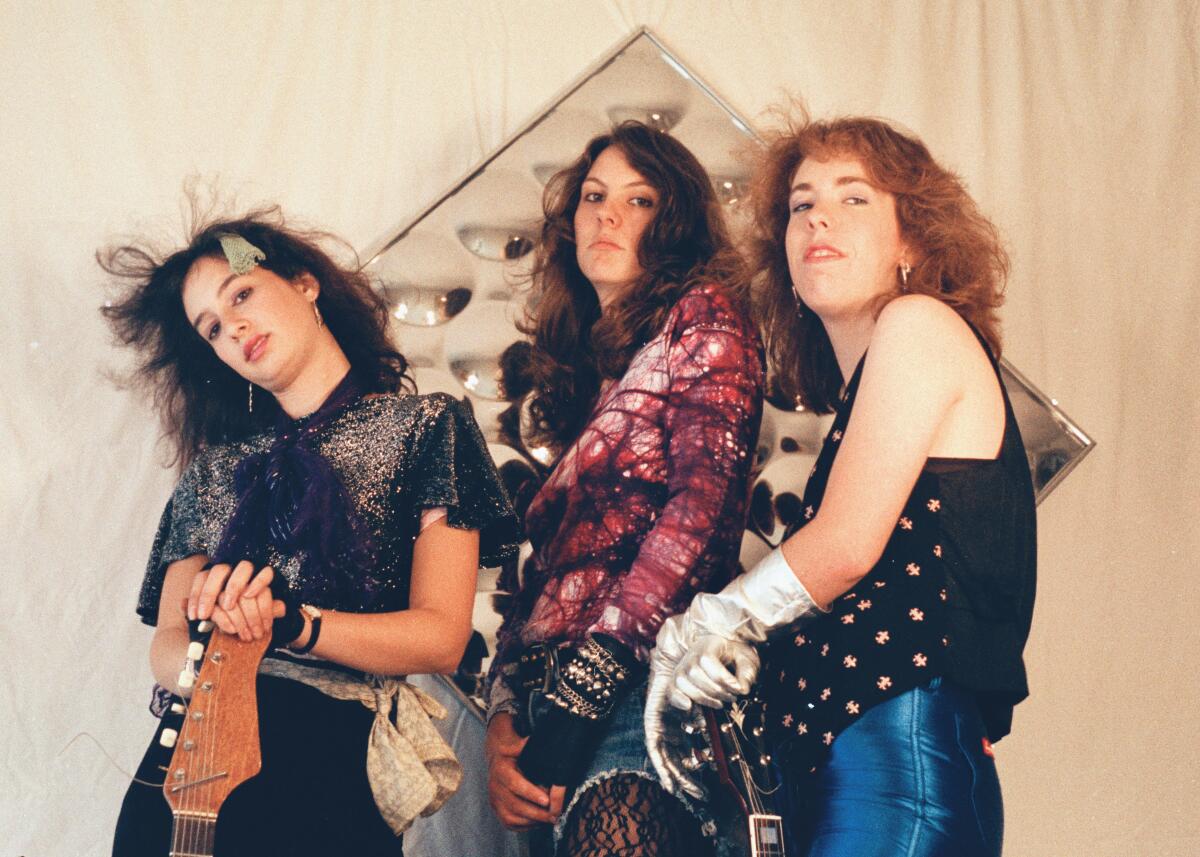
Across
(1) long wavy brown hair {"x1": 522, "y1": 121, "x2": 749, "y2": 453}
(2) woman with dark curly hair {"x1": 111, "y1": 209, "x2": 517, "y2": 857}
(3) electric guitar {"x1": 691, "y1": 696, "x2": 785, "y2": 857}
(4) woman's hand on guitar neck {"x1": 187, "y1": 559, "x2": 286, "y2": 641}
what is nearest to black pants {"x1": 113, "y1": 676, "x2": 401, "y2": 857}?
(2) woman with dark curly hair {"x1": 111, "y1": 209, "x2": 517, "y2": 857}

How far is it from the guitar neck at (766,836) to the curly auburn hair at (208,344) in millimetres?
834

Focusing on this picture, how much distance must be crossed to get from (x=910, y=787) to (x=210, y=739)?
0.72m

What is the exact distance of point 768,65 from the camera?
2.45 metres

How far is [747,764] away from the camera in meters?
1.43

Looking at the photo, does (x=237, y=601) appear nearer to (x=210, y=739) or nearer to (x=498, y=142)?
(x=210, y=739)

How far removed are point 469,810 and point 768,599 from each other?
0.88 m

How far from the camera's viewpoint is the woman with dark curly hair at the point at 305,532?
151 cm

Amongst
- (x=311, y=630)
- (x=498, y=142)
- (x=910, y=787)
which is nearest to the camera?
(x=910, y=787)

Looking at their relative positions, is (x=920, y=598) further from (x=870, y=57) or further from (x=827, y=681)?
(x=870, y=57)

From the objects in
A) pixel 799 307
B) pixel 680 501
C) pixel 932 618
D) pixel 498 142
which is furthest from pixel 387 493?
pixel 498 142

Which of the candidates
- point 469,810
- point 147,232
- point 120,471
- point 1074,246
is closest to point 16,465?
point 120,471

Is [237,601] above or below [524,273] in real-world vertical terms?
below

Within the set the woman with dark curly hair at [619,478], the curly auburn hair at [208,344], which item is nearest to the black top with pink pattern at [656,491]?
the woman with dark curly hair at [619,478]

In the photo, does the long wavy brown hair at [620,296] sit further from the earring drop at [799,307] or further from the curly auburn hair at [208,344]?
the curly auburn hair at [208,344]
